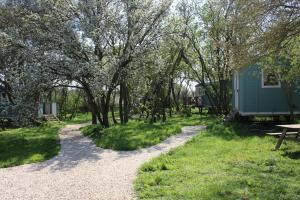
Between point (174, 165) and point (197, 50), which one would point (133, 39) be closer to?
point (174, 165)

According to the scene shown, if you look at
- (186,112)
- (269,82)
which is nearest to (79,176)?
(269,82)

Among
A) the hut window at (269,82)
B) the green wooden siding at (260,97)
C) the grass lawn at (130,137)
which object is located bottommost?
the grass lawn at (130,137)

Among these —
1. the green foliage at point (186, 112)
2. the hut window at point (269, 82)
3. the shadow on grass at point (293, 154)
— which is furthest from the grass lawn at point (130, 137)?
the green foliage at point (186, 112)

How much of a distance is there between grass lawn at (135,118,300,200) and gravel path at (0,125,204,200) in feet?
1.36

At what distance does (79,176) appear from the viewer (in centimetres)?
806

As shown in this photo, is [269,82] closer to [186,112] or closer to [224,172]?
[224,172]

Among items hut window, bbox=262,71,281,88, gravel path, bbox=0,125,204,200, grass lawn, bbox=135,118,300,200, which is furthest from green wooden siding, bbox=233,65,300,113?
gravel path, bbox=0,125,204,200

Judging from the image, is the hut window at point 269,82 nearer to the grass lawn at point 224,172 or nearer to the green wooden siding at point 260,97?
the green wooden siding at point 260,97

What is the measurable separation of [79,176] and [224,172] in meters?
2.78

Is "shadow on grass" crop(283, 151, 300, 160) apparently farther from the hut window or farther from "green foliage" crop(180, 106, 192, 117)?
"green foliage" crop(180, 106, 192, 117)

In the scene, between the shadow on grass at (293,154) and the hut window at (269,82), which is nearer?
the shadow on grass at (293,154)

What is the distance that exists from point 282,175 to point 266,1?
12.4 feet

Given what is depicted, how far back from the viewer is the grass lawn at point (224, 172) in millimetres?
6211

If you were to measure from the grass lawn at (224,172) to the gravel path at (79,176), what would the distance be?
415mm
